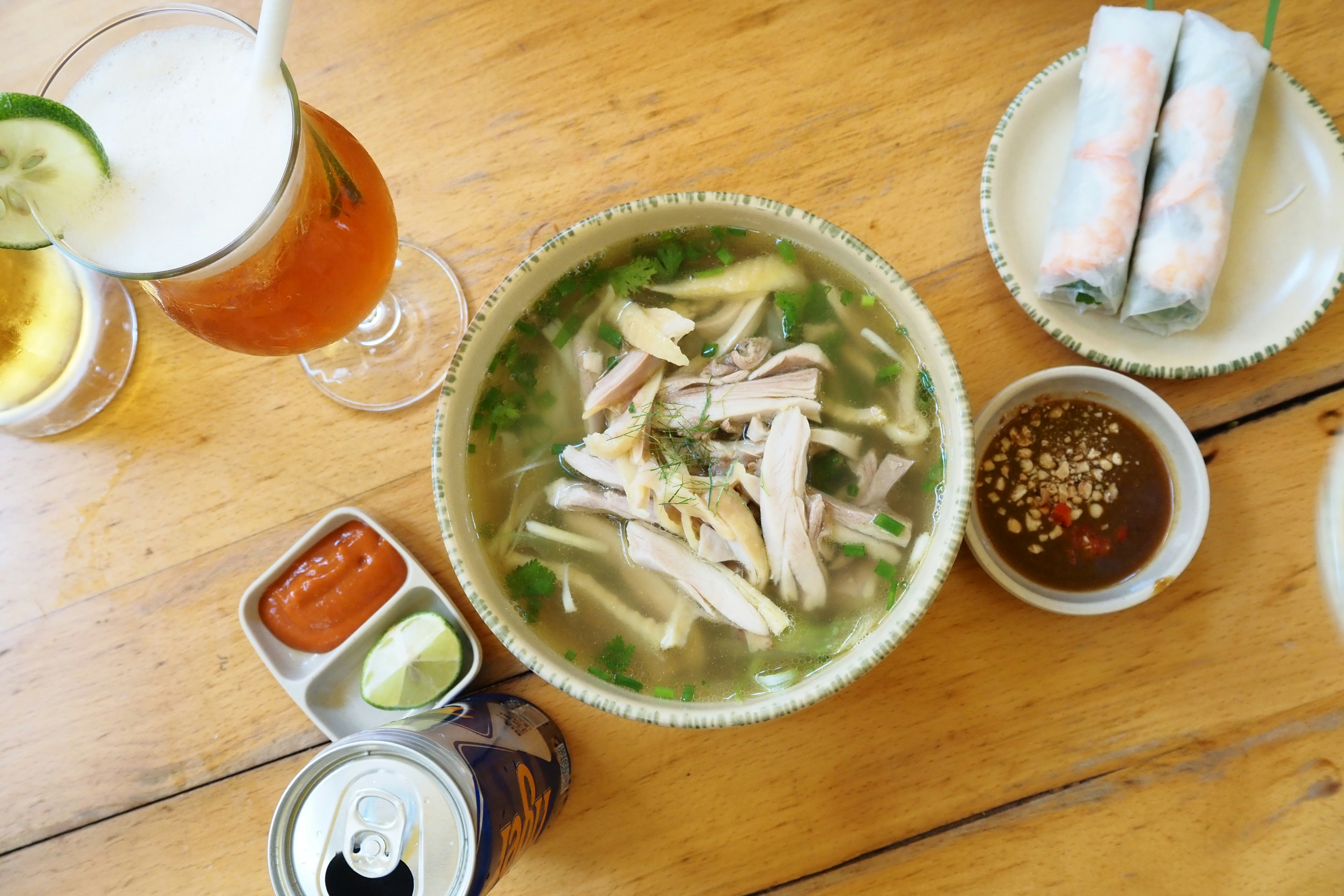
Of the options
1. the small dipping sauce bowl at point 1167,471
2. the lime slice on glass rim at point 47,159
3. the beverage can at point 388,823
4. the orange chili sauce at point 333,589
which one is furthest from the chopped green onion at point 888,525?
the lime slice on glass rim at point 47,159

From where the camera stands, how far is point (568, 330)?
1.27m

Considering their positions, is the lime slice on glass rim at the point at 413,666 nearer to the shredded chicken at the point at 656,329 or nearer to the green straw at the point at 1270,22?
the shredded chicken at the point at 656,329

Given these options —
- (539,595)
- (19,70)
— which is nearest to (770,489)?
(539,595)

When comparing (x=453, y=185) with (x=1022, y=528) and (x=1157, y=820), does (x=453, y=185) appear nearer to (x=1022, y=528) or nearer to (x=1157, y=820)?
(x=1022, y=528)

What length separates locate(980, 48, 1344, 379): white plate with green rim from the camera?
4.30 feet

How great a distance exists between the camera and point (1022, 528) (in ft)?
4.37

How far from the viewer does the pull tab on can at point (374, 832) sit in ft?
3.24

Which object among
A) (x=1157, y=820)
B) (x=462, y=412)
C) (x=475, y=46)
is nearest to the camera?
(x=462, y=412)

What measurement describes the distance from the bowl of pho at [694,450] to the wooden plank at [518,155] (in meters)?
0.22

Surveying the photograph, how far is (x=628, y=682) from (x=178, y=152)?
83 centimetres

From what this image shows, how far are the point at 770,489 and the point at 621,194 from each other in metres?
0.57

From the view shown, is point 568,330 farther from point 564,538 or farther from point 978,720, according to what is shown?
point 978,720

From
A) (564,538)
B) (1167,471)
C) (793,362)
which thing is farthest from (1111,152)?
(564,538)

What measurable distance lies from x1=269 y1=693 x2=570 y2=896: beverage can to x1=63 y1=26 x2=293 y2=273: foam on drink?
0.60m
